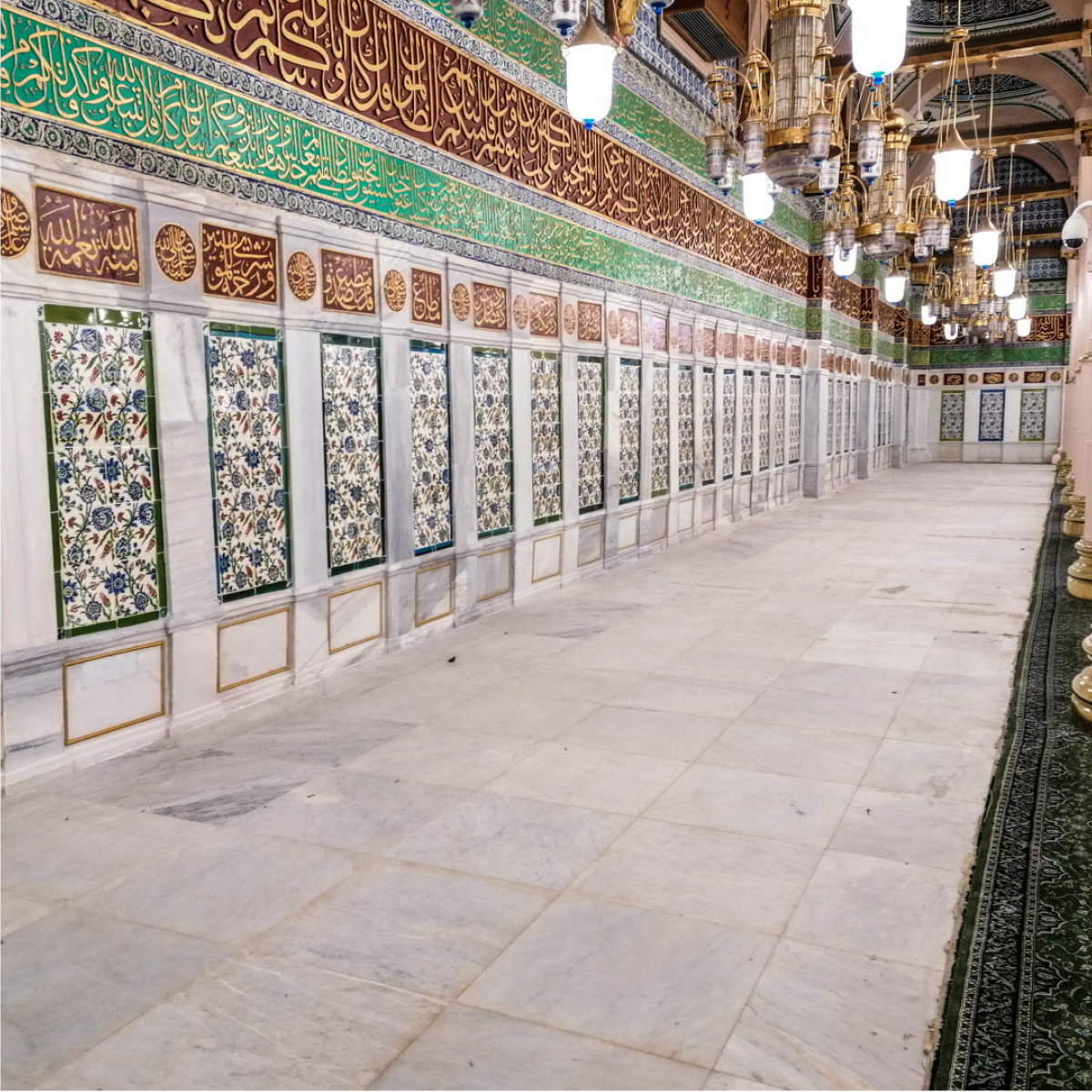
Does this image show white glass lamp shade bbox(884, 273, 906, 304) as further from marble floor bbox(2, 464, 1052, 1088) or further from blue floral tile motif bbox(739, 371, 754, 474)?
marble floor bbox(2, 464, 1052, 1088)

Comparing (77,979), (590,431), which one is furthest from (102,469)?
(590,431)

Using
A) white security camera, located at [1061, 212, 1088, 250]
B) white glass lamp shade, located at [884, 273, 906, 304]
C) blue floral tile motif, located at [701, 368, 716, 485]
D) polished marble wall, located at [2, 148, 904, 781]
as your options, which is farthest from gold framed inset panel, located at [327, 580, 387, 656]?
white glass lamp shade, located at [884, 273, 906, 304]

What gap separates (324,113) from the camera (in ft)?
12.9

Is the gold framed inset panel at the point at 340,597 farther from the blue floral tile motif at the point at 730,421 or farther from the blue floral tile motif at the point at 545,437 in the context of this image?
the blue floral tile motif at the point at 730,421

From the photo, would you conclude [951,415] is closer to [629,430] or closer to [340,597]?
[629,430]

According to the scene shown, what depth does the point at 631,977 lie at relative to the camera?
187 centimetres

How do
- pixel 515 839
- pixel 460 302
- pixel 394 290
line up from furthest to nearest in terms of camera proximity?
pixel 460 302
pixel 394 290
pixel 515 839

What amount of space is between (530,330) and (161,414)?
2.72m

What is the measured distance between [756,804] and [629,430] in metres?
4.53

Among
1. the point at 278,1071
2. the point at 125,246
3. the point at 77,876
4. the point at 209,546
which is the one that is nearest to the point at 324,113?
the point at 125,246

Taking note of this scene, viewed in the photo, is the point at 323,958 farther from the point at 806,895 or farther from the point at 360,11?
the point at 360,11

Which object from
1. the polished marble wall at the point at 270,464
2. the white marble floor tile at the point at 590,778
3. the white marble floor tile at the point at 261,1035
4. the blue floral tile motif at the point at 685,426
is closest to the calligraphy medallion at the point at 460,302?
the polished marble wall at the point at 270,464

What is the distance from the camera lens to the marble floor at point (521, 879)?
1670 millimetres

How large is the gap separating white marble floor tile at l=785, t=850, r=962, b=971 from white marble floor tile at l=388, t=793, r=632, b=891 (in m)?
0.54
